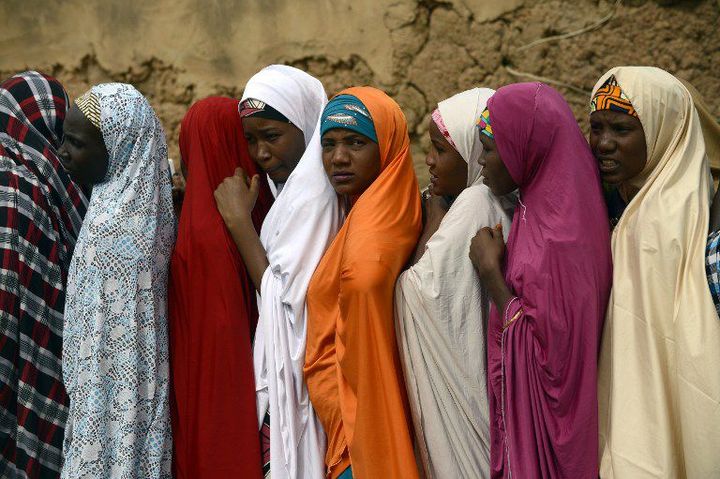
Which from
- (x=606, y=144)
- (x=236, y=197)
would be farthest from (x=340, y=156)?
(x=606, y=144)

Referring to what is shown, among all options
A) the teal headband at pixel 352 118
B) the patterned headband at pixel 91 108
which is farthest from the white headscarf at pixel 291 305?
the patterned headband at pixel 91 108

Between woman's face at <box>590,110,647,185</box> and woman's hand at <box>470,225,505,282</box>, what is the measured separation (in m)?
0.42

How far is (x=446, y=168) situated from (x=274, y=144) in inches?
28.3

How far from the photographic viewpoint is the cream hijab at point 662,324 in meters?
2.87

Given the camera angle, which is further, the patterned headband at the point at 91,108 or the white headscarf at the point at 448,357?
the patterned headband at the point at 91,108

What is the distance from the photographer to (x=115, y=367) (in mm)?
3582

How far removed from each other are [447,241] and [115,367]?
1.33 m

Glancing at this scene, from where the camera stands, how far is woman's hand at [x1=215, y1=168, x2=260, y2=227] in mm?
3727

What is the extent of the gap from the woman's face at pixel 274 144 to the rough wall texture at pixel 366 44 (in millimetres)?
1773

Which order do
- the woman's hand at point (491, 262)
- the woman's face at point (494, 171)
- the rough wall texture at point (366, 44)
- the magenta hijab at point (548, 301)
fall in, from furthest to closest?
the rough wall texture at point (366, 44)
the woman's face at point (494, 171)
the woman's hand at point (491, 262)
the magenta hijab at point (548, 301)

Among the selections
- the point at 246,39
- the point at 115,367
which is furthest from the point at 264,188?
the point at 246,39

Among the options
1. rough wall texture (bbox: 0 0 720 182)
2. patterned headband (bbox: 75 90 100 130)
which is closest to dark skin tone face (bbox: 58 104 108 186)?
patterned headband (bbox: 75 90 100 130)

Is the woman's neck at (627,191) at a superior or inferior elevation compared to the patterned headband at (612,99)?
inferior

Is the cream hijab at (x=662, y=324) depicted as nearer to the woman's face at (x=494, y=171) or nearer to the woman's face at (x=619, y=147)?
the woman's face at (x=619, y=147)
